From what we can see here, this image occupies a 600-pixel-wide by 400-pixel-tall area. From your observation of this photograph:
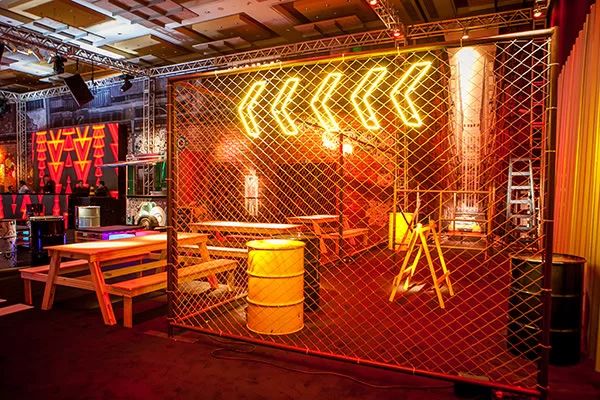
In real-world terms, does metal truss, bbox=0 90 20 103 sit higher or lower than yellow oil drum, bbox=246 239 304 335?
higher

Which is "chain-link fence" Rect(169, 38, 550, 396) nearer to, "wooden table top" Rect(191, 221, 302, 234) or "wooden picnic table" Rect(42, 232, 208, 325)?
"wooden table top" Rect(191, 221, 302, 234)

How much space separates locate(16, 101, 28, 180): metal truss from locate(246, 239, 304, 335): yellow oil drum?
14.3 m

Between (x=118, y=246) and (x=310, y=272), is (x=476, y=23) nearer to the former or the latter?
(x=310, y=272)

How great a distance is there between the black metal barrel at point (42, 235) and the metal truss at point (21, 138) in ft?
29.1

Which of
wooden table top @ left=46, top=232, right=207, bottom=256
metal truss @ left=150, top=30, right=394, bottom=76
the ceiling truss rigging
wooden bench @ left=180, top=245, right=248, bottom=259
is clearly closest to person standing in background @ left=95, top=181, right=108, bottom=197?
the ceiling truss rigging

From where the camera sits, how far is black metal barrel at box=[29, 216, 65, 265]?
703 centimetres

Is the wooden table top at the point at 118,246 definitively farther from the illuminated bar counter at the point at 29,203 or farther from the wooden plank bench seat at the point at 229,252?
the illuminated bar counter at the point at 29,203

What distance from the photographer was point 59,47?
9398mm

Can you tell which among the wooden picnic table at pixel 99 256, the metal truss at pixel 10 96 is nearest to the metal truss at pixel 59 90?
the metal truss at pixel 10 96

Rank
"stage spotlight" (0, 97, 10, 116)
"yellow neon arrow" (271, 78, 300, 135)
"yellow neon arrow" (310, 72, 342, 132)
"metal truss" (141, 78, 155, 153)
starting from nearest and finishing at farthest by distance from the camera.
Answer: "yellow neon arrow" (310, 72, 342, 132) < "yellow neon arrow" (271, 78, 300, 135) < "metal truss" (141, 78, 155, 153) < "stage spotlight" (0, 97, 10, 116)

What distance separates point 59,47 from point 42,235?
4.88 meters

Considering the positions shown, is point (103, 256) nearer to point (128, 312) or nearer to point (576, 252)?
point (128, 312)

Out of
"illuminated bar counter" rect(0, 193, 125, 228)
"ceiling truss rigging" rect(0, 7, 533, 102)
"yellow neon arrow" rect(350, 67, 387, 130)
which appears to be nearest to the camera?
"yellow neon arrow" rect(350, 67, 387, 130)

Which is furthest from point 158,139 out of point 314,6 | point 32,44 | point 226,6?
point 314,6
